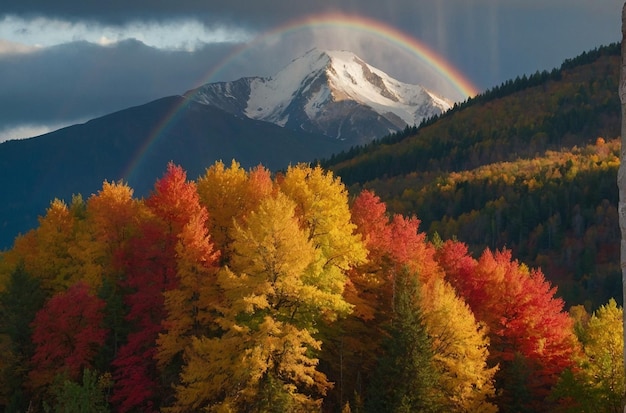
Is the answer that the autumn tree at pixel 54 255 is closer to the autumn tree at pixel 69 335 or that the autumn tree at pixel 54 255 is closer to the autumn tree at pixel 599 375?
the autumn tree at pixel 69 335

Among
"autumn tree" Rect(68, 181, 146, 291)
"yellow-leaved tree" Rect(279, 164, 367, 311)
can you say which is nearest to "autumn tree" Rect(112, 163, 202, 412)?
"autumn tree" Rect(68, 181, 146, 291)

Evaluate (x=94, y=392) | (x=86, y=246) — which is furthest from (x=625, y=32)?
(x=86, y=246)

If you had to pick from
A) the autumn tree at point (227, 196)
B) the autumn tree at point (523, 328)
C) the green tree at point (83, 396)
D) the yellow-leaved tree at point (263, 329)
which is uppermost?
the autumn tree at point (227, 196)

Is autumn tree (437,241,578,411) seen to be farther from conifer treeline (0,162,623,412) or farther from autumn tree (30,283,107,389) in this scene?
autumn tree (30,283,107,389)

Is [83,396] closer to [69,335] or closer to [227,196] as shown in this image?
[69,335]

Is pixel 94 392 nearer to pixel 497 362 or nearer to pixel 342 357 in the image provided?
pixel 342 357

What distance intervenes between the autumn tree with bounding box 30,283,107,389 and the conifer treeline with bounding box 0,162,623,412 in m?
0.13

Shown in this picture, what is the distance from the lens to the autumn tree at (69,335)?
49.3m

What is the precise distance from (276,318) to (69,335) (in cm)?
1869

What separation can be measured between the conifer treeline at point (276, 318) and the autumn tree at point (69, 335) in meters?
0.13

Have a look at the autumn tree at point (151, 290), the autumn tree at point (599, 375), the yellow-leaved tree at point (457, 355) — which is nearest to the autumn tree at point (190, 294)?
the autumn tree at point (151, 290)

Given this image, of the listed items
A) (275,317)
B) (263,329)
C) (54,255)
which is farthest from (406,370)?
(54,255)

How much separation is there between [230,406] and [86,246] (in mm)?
22596

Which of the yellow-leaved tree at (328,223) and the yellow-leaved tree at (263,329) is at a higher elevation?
the yellow-leaved tree at (328,223)
